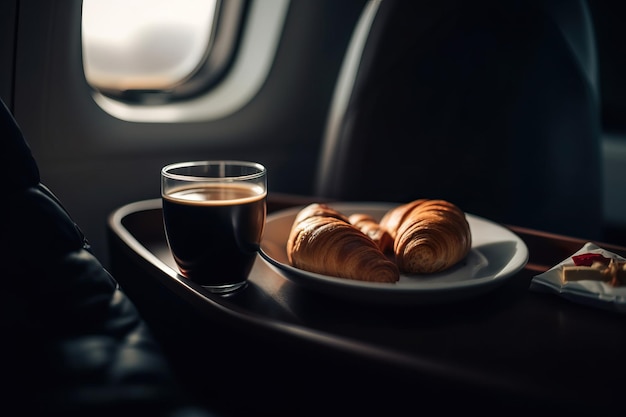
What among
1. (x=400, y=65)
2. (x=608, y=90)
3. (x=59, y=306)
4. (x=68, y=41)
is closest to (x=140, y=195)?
(x=68, y=41)

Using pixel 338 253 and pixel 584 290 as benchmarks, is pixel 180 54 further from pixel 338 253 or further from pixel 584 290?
pixel 584 290

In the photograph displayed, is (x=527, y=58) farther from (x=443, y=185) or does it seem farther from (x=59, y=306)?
(x=59, y=306)

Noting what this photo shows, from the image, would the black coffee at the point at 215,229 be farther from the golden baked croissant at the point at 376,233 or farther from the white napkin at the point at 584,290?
the white napkin at the point at 584,290

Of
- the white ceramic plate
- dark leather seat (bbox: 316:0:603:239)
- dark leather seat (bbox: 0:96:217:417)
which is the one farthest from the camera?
dark leather seat (bbox: 316:0:603:239)

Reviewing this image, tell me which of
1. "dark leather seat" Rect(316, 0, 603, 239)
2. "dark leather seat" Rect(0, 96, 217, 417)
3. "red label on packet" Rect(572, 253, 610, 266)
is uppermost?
"dark leather seat" Rect(316, 0, 603, 239)

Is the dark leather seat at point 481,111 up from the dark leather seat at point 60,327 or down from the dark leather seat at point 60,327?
up

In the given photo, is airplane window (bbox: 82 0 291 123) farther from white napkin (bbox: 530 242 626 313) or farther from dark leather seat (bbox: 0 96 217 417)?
white napkin (bbox: 530 242 626 313)

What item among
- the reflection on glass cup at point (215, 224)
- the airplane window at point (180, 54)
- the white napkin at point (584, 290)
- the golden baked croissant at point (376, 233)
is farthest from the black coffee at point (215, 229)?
the airplane window at point (180, 54)

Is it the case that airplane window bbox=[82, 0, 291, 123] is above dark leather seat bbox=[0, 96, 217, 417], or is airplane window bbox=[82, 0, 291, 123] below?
above

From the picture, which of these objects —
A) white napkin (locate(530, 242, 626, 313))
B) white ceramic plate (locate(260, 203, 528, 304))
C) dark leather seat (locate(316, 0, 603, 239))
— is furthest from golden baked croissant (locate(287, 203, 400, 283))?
dark leather seat (locate(316, 0, 603, 239))
